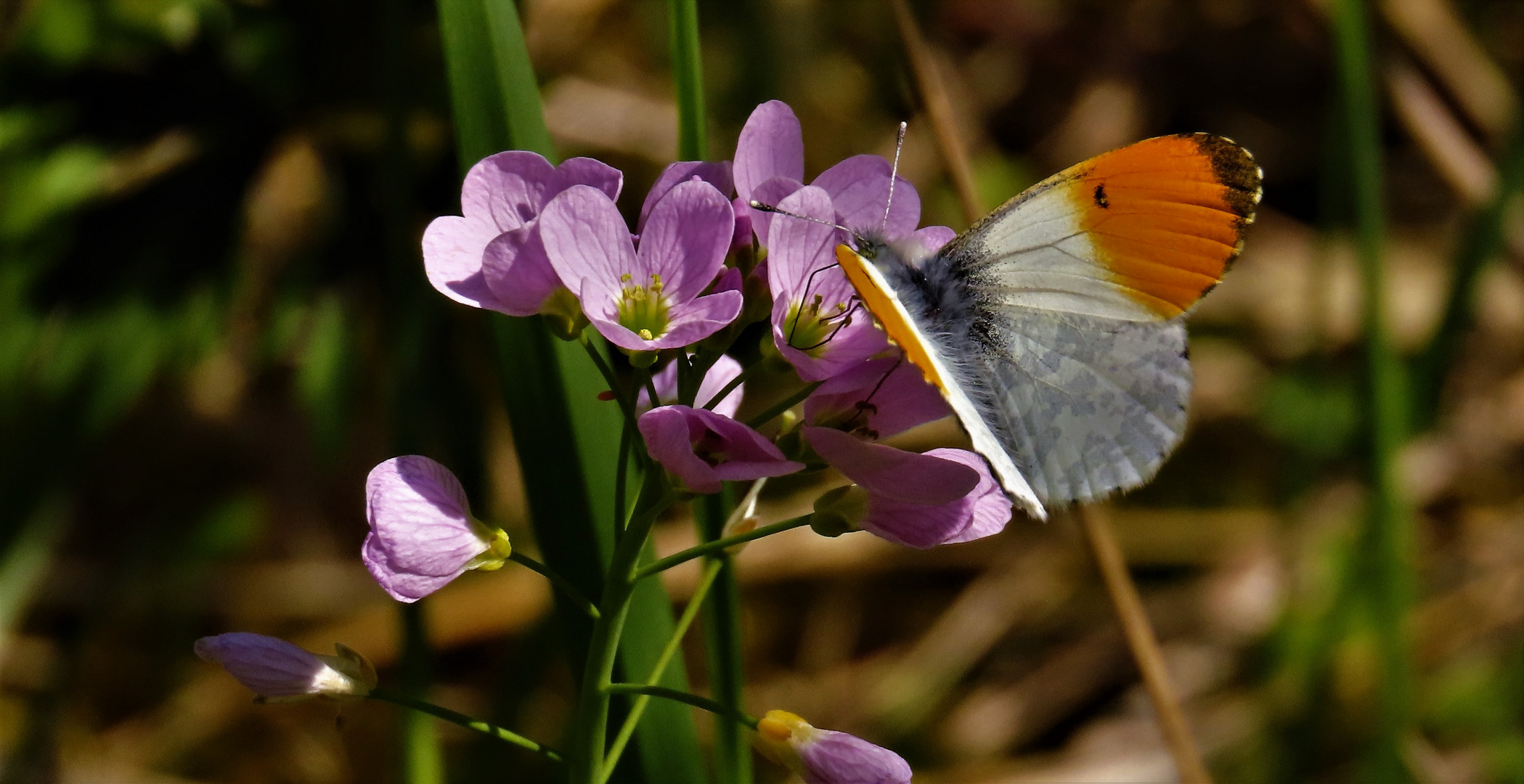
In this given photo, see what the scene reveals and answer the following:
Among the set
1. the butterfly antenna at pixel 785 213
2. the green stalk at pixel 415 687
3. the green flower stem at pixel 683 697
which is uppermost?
the butterfly antenna at pixel 785 213

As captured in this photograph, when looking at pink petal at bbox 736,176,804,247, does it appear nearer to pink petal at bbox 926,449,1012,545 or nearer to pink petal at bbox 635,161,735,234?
pink petal at bbox 635,161,735,234

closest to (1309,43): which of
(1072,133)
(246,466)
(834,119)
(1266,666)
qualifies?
(1072,133)

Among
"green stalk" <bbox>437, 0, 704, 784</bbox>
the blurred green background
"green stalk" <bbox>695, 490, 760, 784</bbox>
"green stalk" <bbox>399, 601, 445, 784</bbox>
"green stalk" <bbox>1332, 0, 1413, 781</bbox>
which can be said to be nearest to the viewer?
"green stalk" <bbox>437, 0, 704, 784</bbox>

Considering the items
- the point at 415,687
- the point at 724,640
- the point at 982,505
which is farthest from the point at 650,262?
the point at 415,687

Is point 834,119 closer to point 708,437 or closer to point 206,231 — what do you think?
point 206,231

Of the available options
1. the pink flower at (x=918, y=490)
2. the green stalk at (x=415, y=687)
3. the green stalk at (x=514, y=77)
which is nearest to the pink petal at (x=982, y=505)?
the pink flower at (x=918, y=490)

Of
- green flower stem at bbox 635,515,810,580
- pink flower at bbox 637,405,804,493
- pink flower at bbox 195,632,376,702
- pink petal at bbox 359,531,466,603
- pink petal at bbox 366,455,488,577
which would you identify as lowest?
pink flower at bbox 195,632,376,702

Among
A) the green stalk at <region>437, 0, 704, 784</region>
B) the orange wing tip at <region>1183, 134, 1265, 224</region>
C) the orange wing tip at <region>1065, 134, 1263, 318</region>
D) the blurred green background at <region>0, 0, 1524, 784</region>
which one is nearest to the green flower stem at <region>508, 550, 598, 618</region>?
the green stalk at <region>437, 0, 704, 784</region>

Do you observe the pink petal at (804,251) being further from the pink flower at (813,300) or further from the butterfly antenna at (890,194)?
the butterfly antenna at (890,194)
